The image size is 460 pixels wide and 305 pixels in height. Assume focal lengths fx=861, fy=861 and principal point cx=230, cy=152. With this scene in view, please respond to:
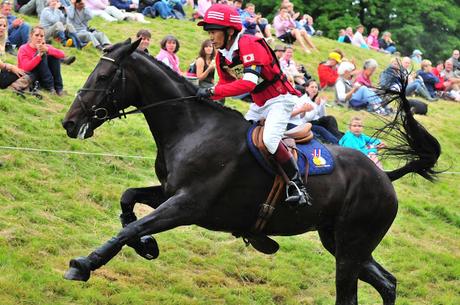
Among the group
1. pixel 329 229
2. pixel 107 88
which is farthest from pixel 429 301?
pixel 107 88

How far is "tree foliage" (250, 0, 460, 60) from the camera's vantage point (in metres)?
38.0

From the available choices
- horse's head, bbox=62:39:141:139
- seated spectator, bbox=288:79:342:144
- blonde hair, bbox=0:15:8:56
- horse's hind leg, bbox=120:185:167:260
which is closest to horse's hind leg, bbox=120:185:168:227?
horse's hind leg, bbox=120:185:167:260

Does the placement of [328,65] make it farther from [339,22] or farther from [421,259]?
[339,22]

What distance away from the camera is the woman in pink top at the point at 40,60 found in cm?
1388

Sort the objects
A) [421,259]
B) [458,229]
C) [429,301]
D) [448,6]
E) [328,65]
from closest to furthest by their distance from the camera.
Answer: [429,301]
[421,259]
[458,229]
[328,65]
[448,6]

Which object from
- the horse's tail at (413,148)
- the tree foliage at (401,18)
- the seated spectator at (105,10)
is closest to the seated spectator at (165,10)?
the seated spectator at (105,10)

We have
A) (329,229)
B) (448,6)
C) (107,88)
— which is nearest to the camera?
(107,88)

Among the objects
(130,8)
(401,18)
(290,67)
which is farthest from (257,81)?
(401,18)

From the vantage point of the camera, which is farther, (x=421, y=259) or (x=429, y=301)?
(x=421, y=259)

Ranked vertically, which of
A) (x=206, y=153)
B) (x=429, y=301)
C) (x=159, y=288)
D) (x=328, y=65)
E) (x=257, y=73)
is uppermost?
(x=257, y=73)

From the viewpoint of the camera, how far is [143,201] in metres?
8.80

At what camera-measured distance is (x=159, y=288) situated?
994cm

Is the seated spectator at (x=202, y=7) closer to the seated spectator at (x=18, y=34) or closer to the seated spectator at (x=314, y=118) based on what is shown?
the seated spectator at (x=314, y=118)

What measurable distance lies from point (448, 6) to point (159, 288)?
34.9 meters
